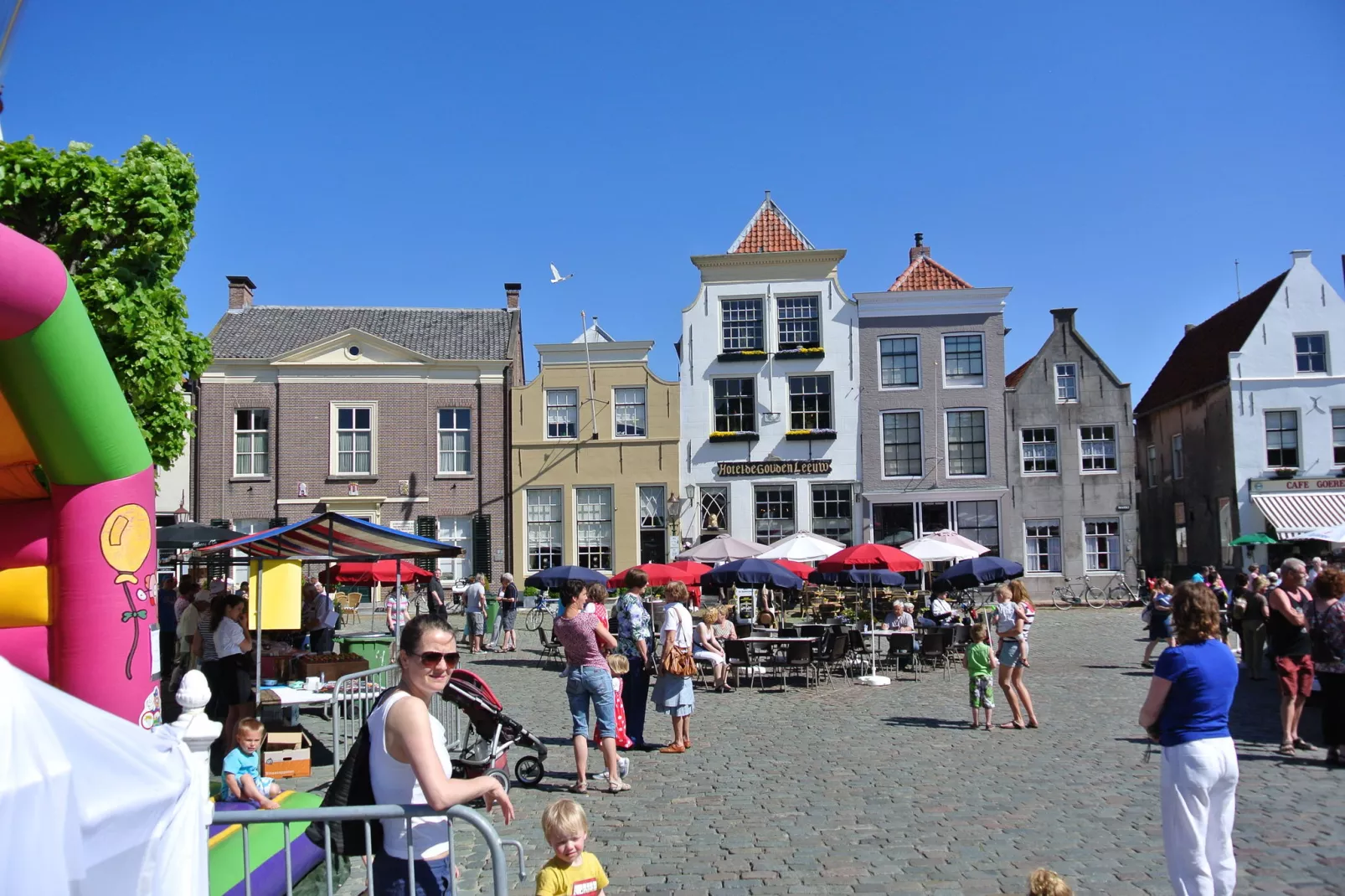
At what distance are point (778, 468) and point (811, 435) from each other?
4.73 feet

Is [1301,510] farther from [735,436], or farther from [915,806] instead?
[915,806]

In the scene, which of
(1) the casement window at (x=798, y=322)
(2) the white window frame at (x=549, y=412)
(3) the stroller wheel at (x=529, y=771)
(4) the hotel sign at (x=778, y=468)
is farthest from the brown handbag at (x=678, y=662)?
(1) the casement window at (x=798, y=322)

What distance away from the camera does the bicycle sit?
3161 centimetres

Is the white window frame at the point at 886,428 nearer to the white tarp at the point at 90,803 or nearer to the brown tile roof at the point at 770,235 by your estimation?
the brown tile roof at the point at 770,235

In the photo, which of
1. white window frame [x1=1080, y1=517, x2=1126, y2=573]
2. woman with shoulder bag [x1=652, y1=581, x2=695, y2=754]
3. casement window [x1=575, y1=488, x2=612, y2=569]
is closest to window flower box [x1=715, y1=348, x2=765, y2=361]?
casement window [x1=575, y1=488, x2=612, y2=569]

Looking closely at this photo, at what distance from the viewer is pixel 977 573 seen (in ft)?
61.0

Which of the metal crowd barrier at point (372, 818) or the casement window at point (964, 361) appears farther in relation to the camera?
the casement window at point (964, 361)

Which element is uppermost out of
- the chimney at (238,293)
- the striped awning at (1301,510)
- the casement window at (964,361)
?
the chimney at (238,293)

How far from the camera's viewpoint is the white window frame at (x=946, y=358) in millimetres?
32875

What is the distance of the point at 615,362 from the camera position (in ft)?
109

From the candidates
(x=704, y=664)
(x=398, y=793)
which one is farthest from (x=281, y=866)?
(x=704, y=664)

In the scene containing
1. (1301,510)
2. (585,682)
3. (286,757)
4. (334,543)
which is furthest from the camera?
(1301,510)

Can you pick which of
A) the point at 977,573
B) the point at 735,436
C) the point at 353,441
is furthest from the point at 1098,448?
the point at 353,441

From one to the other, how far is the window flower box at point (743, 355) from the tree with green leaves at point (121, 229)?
21263 millimetres
